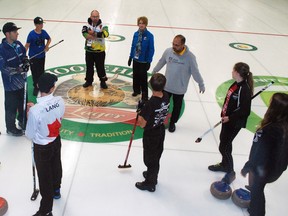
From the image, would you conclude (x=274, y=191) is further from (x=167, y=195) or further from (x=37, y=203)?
(x=37, y=203)

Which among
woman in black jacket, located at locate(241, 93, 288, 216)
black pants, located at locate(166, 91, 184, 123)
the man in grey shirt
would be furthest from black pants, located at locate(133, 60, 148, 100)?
woman in black jacket, located at locate(241, 93, 288, 216)

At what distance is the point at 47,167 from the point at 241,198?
227 centimetres

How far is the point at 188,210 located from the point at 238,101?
1422 millimetres

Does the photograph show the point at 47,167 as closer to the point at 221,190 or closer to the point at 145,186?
the point at 145,186

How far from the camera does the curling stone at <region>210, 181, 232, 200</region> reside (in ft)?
12.2

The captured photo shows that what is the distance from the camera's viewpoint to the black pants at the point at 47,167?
9.68ft

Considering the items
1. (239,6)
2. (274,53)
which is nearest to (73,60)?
(274,53)

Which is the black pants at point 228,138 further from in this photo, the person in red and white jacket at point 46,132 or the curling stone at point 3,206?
the curling stone at point 3,206

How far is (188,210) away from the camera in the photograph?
360cm

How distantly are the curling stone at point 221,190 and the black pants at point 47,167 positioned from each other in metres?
1.91

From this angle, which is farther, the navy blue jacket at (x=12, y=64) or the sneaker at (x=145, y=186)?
the navy blue jacket at (x=12, y=64)

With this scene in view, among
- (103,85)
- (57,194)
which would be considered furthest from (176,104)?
(57,194)

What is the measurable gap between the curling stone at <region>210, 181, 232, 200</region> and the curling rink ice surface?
0.09m

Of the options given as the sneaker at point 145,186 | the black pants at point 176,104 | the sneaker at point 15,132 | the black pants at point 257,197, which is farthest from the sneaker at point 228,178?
the sneaker at point 15,132
